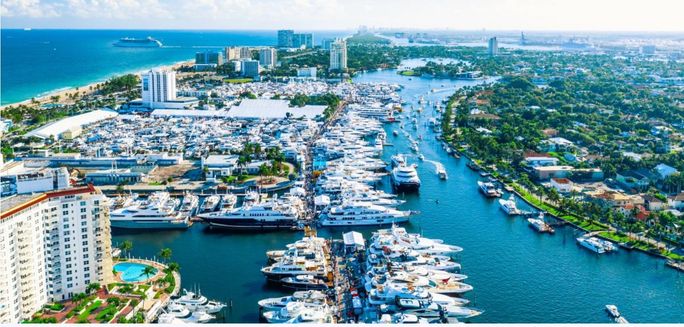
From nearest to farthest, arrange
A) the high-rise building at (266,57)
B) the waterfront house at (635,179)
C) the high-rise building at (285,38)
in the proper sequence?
the waterfront house at (635,179), the high-rise building at (266,57), the high-rise building at (285,38)

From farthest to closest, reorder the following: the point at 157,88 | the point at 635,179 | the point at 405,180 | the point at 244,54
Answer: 1. the point at 244,54
2. the point at 157,88
3. the point at 635,179
4. the point at 405,180

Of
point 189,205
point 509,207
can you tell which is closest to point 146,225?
point 189,205

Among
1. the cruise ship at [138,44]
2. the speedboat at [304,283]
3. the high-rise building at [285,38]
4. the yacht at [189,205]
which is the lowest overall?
the speedboat at [304,283]

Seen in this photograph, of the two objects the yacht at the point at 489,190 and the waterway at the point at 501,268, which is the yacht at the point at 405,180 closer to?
the waterway at the point at 501,268

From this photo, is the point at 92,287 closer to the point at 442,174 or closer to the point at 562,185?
the point at 442,174

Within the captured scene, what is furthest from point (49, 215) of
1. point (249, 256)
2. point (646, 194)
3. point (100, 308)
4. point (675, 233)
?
point (646, 194)

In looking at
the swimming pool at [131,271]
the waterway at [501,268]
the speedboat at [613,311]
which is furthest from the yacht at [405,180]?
the swimming pool at [131,271]

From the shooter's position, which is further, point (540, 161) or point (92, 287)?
point (540, 161)
